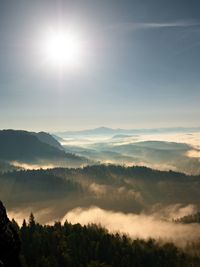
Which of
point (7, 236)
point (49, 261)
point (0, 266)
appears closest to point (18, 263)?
point (7, 236)

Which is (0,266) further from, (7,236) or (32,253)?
(32,253)

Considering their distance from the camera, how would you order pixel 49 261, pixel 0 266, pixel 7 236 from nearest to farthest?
pixel 0 266 → pixel 7 236 → pixel 49 261

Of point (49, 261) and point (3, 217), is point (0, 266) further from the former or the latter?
point (49, 261)

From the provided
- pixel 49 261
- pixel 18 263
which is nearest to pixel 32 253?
pixel 49 261

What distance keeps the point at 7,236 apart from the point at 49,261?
148 meters

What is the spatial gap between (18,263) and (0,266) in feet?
34.3

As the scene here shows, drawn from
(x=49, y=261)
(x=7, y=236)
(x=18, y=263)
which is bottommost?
(x=49, y=261)

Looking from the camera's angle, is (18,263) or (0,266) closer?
(0,266)

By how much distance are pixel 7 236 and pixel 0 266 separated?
761 cm

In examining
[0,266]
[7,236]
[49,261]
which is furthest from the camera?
→ [49,261]

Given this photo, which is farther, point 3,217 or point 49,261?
point 49,261

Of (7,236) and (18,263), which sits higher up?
(7,236)

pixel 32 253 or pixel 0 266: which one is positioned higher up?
pixel 0 266

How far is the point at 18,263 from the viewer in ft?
173
